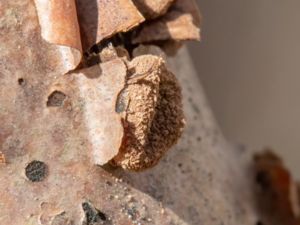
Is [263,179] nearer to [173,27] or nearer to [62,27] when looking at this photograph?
[173,27]

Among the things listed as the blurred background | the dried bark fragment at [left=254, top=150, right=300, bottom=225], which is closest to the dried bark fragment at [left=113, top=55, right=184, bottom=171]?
the dried bark fragment at [left=254, top=150, right=300, bottom=225]

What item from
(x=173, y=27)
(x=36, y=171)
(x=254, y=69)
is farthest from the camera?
(x=254, y=69)

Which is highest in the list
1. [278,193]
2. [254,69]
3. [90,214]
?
[90,214]

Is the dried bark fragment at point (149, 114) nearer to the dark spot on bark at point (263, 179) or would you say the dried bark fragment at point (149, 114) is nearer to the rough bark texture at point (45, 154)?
the rough bark texture at point (45, 154)

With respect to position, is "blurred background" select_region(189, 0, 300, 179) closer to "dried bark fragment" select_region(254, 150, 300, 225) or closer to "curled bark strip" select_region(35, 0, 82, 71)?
"dried bark fragment" select_region(254, 150, 300, 225)

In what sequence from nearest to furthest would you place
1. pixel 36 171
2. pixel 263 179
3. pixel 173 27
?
pixel 36 171 → pixel 173 27 → pixel 263 179

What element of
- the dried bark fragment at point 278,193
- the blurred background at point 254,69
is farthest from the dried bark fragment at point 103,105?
the blurred background at point 254,69

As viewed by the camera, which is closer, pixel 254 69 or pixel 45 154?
pixel 45 154

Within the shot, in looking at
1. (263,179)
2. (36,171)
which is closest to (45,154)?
(36,171)
